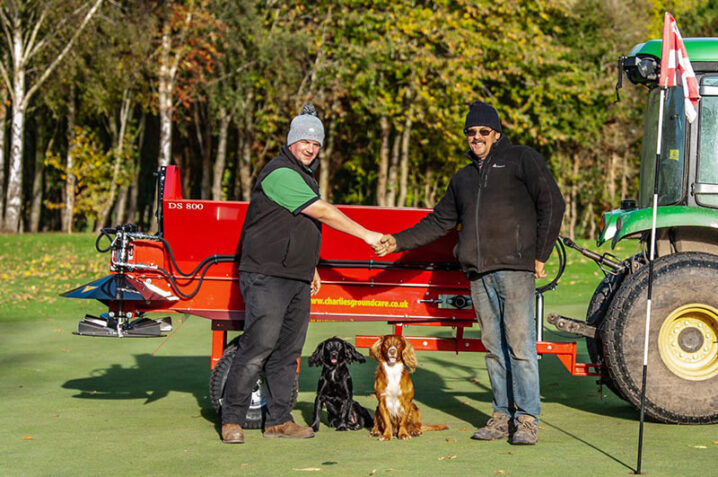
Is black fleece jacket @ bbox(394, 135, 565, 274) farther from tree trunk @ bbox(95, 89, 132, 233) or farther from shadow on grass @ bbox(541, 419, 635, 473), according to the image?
tree trunk @ bbox(95, 89, 132, 233)

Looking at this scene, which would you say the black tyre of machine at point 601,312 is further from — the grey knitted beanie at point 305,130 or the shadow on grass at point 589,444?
the grey knitted beanie at point 305,130

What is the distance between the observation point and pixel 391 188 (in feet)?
104

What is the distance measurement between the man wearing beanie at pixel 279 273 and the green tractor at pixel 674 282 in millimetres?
1937

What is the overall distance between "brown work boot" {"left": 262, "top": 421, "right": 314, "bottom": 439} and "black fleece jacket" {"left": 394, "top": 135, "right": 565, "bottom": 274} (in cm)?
163

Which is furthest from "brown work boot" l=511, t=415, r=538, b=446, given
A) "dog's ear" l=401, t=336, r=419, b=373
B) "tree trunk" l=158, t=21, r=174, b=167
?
"tree trunk" l=158, t=21, r=174, b=167

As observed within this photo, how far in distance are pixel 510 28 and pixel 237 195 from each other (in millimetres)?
15802

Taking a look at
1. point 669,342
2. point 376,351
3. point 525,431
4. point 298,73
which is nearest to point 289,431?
point 376,351

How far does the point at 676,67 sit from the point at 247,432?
408 cm

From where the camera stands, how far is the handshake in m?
7.24

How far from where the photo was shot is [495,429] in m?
7.00

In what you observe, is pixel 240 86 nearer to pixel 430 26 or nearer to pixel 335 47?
pixel 335 47

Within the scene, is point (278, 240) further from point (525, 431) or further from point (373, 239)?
point (525, 431)

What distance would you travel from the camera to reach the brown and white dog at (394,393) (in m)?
6.96

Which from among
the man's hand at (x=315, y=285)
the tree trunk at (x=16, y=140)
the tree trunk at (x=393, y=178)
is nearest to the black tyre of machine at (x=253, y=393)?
the man's hand at (x=315, y=285)
